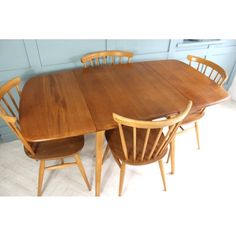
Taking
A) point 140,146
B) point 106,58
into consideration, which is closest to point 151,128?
point 140,146

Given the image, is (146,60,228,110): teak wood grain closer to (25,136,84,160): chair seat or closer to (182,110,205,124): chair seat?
(182,110,205,124): chair seat

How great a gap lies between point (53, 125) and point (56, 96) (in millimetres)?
300

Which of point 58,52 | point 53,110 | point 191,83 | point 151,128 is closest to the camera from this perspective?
point 151,128

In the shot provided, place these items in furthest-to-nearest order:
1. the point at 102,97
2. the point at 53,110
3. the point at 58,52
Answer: the point at 58,52
the point at 102,97
the point at 53,110

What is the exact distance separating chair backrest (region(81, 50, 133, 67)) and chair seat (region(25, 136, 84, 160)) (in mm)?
713

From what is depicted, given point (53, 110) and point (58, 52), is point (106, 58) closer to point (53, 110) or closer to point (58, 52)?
point (58, 52)

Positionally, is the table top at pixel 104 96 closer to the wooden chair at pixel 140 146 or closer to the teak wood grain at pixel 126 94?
the teak wood grain at pixel 126 94

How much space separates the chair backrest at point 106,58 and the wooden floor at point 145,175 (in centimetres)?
79

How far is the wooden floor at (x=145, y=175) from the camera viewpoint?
1468 millimetres

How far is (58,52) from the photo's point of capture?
153 centimetres

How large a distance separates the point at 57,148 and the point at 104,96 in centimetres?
49
